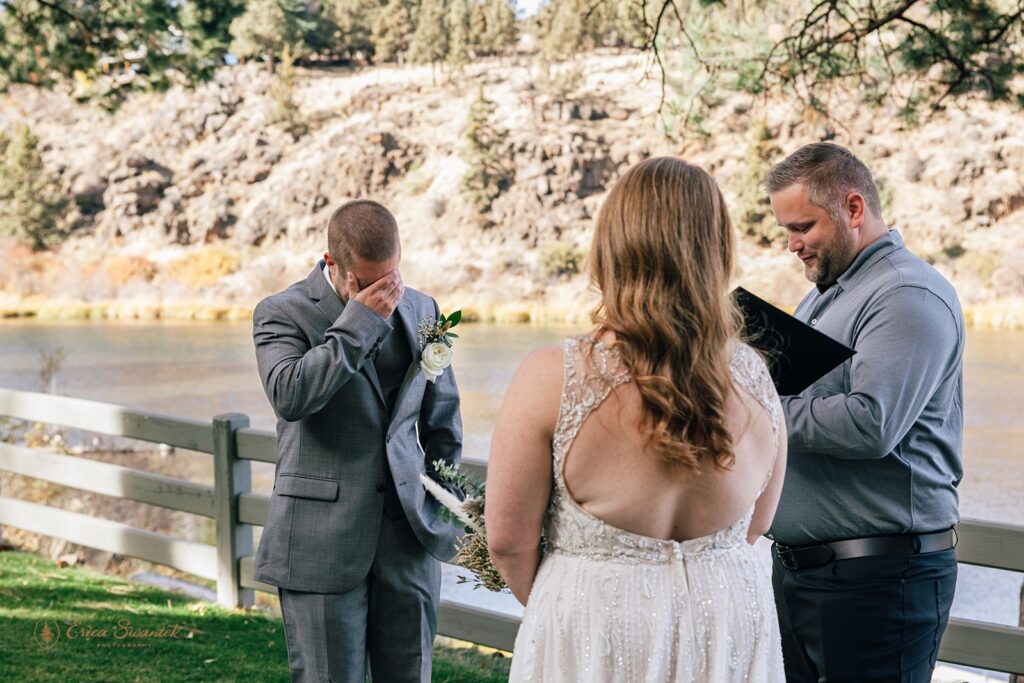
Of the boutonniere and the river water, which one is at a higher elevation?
the boutonniere

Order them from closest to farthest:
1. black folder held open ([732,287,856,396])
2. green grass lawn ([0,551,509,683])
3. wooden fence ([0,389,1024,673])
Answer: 1. black folder held open ([732,287,856,396])
2. green grass lawn ([0,551,509,683])
3. wooden fence ([0,389,1024,673])

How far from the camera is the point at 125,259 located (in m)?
36.9

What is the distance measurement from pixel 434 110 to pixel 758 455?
135 feet

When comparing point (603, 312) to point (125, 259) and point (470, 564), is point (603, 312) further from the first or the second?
point (125, 259)

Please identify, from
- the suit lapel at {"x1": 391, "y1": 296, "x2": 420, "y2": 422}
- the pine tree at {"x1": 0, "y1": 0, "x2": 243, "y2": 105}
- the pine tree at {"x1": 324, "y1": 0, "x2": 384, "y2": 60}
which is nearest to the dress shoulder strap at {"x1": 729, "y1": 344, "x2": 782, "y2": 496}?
the suit lapel at {"x1": 391, "y1": 296, "x2": 420, "y2": 422}

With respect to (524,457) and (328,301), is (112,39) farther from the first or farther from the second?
(524,457)

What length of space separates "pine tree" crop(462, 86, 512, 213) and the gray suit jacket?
33906 mm

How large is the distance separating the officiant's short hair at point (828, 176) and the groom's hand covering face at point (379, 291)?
1.00 metres

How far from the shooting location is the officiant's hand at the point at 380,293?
2.60m

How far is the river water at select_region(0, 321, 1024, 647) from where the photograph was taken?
40.8ft

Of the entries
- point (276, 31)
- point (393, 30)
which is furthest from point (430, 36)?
point (276, 31)

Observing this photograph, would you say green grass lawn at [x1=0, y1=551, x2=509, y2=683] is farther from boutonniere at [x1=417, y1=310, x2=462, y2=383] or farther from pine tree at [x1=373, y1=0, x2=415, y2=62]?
pine tree at [x1=373, y1=0, x2=415, y2=62]

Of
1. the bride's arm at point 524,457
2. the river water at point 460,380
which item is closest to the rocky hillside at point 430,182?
the river water at point 460,380

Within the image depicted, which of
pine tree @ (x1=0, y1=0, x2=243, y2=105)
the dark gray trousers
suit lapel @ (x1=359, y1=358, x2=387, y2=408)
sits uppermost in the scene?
pine tree @ (x1=0, y1=0, x2=243, y2=105)
